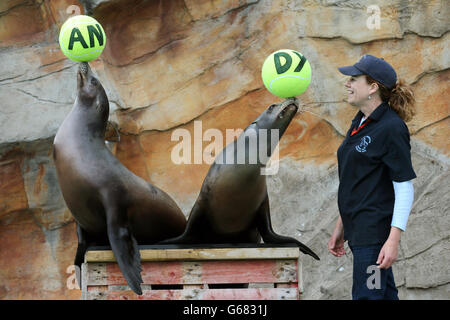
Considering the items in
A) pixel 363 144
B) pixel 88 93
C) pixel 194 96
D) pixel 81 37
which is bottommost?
pixel 363 144

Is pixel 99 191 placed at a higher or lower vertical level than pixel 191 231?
higher

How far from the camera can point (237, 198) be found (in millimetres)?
3734

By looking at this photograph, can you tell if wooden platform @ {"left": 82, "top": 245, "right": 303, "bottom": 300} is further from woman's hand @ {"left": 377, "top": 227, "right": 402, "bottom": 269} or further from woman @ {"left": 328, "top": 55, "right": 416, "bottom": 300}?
woman's hand @ {"left": 377, "top": 227, "right": 402, "bottom": 269}

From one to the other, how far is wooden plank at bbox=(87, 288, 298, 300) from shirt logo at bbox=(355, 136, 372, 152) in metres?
0.89

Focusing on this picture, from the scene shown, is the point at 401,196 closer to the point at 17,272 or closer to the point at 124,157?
the point at 124,157

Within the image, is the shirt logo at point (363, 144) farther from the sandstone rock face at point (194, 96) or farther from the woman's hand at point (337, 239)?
the sandstone rock face at point (194, 96)

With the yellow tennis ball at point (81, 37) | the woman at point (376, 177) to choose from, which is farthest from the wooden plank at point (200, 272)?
the yellow tennis ball at point (81, 37)

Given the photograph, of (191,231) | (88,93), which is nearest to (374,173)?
(191,231)

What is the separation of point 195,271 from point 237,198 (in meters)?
0.53

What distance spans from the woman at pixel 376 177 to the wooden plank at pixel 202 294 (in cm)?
55

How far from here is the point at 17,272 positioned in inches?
237

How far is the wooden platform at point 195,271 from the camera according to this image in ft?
11.1

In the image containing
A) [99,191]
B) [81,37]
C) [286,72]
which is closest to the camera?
[286,72]

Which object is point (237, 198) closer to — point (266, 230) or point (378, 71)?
point (266, 230)
